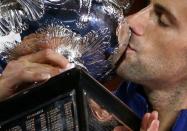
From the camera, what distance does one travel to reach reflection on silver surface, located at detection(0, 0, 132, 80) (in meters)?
0.66

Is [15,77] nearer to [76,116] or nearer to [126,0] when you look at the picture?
[76,116]

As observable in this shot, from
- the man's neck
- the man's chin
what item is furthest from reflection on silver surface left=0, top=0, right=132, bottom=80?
the man's neck

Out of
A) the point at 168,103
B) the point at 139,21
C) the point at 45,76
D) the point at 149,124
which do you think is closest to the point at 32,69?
the point at 45,76

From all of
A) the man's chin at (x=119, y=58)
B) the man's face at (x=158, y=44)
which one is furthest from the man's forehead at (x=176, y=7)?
the man's chin at (x=119, y=58)

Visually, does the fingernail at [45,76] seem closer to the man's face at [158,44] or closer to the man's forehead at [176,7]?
the man's face at [158,44]

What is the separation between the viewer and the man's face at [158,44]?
0.96 metres

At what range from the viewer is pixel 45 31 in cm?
67

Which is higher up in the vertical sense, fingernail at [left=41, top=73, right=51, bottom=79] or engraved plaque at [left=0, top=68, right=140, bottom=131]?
fingernail at [left=41, top=73, right=51, bottom=79]

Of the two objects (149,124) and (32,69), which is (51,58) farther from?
(149,124)

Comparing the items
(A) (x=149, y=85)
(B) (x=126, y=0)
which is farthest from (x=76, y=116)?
(A) (x=149, y=85)

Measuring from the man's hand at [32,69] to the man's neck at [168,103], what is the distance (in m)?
0.47

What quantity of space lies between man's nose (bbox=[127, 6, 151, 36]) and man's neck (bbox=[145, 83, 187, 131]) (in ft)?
0.61

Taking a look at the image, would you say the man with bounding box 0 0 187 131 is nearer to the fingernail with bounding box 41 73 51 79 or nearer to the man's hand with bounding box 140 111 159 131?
the man's hand with bounding box 140 111 159 131

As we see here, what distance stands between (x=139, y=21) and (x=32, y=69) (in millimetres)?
392
